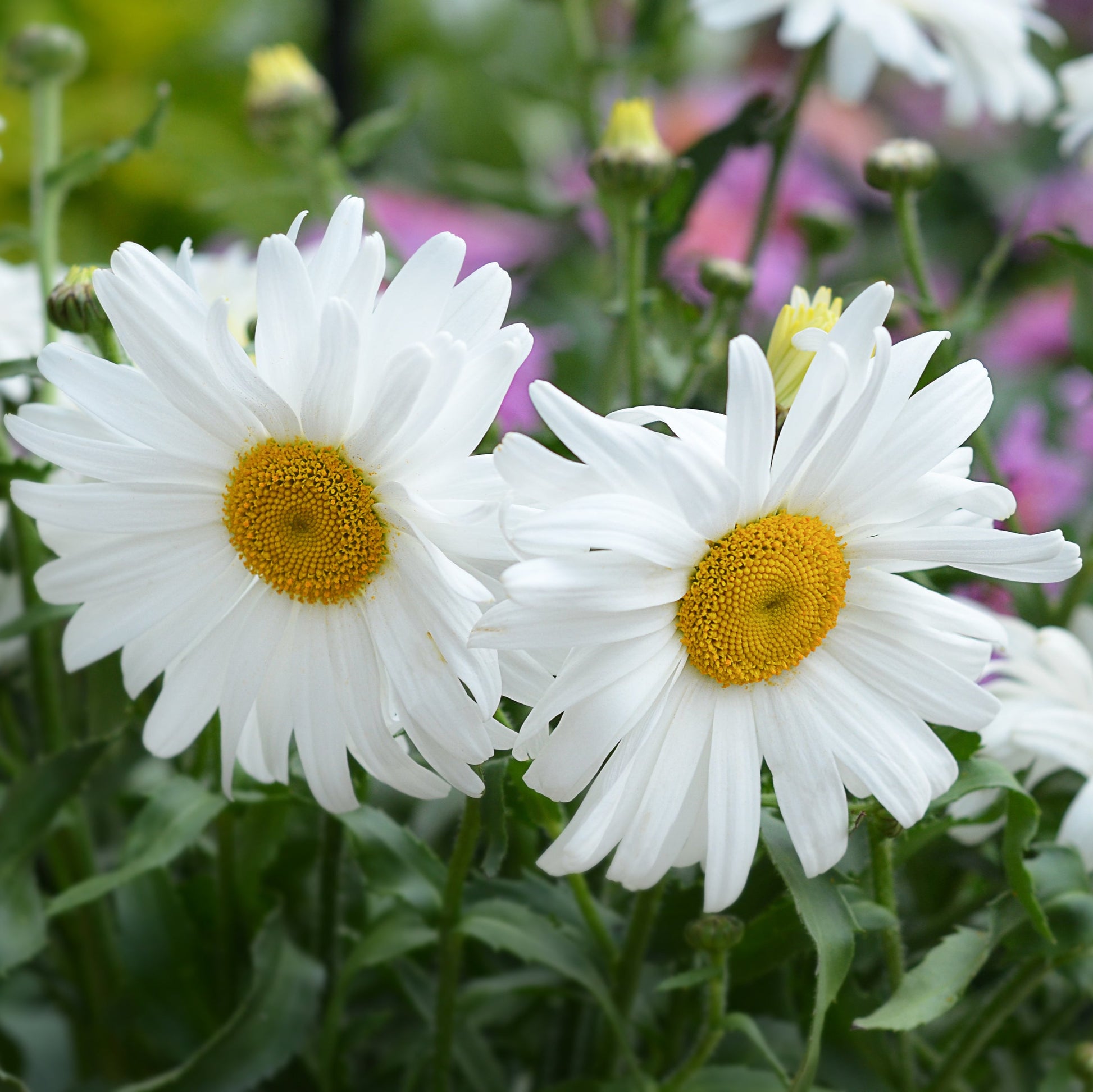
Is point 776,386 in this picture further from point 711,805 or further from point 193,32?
point 193,32

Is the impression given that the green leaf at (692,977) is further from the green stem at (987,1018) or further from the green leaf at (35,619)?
Result: the green leaf at (35,619)

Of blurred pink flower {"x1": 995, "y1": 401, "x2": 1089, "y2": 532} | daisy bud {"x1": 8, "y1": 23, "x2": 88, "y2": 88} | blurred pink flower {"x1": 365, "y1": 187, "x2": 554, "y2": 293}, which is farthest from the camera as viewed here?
blurred pink flower {"x1": 365, "y1": 187, "x2": 554, "y2": 293}

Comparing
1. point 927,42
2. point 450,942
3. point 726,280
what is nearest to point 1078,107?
point 927,42

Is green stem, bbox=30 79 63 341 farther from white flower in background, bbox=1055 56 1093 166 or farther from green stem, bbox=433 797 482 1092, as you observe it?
white flower in background, bbox=1055 56 1093 166

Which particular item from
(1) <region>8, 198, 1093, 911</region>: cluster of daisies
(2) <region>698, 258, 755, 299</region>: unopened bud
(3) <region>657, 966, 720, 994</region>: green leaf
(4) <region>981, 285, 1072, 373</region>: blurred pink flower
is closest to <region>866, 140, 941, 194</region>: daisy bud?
(2) <region>698, 258, 755, 299</region>: unopened bud

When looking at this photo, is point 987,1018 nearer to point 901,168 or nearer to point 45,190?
point 901,168
